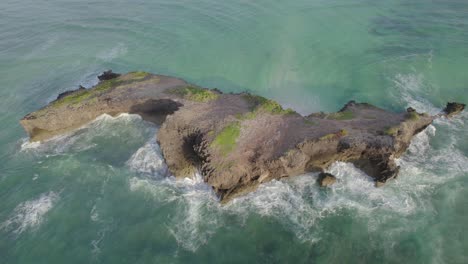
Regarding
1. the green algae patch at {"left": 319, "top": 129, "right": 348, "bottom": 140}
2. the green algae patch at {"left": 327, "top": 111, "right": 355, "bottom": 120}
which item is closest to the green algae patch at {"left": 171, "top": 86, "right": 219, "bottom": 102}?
the green algae patch at {"left": 327, "top": 111, "right": 355, "bottom": 120}

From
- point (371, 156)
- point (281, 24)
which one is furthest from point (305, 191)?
point (281, 24)

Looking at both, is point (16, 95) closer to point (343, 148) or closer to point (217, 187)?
point (217, 187)

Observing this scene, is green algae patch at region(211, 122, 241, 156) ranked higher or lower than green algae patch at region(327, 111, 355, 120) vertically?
lower

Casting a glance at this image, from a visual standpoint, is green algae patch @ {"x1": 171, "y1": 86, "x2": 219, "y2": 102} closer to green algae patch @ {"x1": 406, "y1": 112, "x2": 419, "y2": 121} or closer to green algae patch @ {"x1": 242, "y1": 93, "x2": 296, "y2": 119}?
green algae patch @ {"x1": 242, "y1": 93, "x2": 296, "y2": 119}

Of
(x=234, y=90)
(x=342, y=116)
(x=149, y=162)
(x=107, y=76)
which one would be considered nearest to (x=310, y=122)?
(x=342, y=116)

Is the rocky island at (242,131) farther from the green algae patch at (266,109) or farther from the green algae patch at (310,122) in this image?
the green algae patch at (310,122)

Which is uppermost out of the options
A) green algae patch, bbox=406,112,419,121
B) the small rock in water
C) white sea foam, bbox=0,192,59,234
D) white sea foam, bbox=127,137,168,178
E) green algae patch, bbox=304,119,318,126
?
green algae patch, bbox=406,112,419,121
